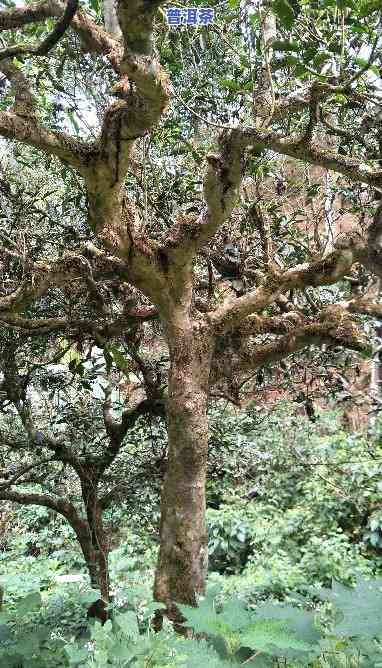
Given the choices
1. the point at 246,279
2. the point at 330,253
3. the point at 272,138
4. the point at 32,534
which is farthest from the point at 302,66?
the point at 32,534

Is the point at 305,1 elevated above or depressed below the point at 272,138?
above

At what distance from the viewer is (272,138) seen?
2.07 meters

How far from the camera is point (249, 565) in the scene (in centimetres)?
597

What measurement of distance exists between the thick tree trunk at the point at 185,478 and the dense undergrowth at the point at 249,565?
0.53 feet

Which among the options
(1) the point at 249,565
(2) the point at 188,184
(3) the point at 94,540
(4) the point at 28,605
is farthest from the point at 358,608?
(1) the point at 249,565

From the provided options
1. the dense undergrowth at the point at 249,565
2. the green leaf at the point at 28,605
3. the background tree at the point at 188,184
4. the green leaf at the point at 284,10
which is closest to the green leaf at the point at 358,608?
the dense undergrowth at the point at 249,565

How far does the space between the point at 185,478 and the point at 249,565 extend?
12.5ft

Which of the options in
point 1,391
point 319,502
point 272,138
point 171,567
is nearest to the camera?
point 272,138

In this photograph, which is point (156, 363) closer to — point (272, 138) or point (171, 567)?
point (171, 567)

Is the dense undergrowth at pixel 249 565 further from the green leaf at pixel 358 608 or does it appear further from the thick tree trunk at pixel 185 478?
the thick tree trunk at pixel 185 478

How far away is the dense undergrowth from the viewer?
132 cm

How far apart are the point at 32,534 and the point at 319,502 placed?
342 centimetres

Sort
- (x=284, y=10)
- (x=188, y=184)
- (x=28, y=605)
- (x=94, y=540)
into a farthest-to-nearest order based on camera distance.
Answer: (x=94, y=540) < (x=188, y=184) < (x=28, y=605) < (x=284, y=10)

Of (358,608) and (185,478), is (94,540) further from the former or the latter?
(358,608)
